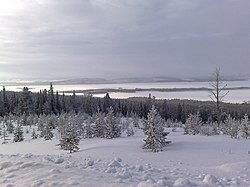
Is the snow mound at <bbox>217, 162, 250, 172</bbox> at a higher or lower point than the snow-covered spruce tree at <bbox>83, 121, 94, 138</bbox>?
higher

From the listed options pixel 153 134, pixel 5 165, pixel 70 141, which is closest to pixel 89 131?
pixel 70 141

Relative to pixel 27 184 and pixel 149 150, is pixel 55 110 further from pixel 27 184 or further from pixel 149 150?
pixel 27 184

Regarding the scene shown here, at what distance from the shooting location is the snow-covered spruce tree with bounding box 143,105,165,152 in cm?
1969

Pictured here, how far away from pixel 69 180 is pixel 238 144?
14477mm

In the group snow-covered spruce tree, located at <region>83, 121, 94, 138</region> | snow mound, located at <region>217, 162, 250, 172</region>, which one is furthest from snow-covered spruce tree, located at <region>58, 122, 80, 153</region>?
snow mound, located at <region>217, 162, 250, 172</region>

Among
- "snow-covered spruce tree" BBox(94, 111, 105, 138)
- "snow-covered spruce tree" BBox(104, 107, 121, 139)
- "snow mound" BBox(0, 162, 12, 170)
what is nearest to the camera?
"snow mound" BBox(0, 162, 12, 170)

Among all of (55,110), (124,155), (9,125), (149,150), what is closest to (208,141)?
(149,150)

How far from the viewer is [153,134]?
66.6 ft

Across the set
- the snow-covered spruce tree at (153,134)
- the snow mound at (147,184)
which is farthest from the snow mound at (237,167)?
the snow-covered spruce tree at (153,134)

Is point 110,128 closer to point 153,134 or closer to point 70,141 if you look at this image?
point 70,141

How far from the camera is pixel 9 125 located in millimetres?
50375

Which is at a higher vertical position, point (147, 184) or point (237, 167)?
point (147, 184)

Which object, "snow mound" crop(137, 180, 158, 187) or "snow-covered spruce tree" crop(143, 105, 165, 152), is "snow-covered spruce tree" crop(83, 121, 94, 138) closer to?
"snow-covered spruce tree" crop(143, 105, 165, 152)

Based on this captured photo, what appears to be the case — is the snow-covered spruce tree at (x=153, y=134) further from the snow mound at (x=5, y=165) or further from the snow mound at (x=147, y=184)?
the snow mound at (x=147, y=184)
